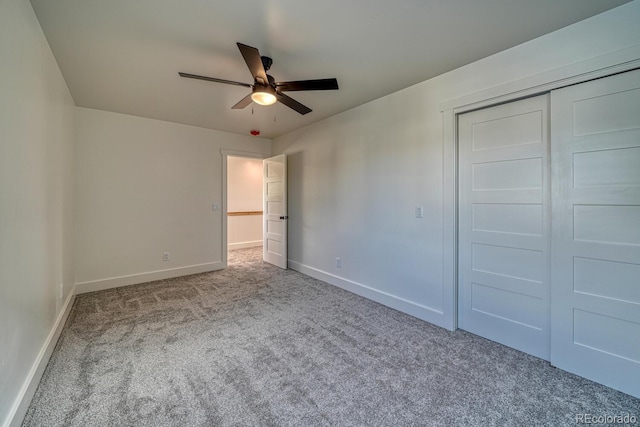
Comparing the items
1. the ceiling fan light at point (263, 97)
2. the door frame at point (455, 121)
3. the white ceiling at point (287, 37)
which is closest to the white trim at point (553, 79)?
the door frame at point (455, 121)

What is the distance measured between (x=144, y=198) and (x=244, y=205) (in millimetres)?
3255

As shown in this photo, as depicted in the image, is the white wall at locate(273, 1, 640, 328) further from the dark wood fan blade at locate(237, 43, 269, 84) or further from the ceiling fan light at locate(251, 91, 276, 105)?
the dark wood fan blade at locate(237, 43, 269, 84)

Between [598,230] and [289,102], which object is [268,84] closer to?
[289,102]

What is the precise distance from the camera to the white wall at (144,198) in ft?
11.9

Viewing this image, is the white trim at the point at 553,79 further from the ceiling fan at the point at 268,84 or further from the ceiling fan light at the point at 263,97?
the ceiling fan light at the point at 263,97

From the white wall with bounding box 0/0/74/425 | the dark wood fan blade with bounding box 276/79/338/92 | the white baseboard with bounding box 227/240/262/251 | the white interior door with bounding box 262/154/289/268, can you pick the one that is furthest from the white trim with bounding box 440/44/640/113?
the white baseboard with bounding box 227/240/262/251

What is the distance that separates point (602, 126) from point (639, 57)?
416 millimetres

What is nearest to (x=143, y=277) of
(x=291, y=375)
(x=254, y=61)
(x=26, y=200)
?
(x=26, y=200)

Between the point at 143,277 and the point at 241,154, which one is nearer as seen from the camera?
the point at 143,277

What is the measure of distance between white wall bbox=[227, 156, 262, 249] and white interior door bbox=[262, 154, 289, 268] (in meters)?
1.87

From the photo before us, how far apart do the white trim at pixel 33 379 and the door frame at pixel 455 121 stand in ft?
10.2

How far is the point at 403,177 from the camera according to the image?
299 cm

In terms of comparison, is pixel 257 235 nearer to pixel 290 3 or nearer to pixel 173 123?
pixel 173 123

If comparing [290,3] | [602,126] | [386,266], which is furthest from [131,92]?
[602,126]
